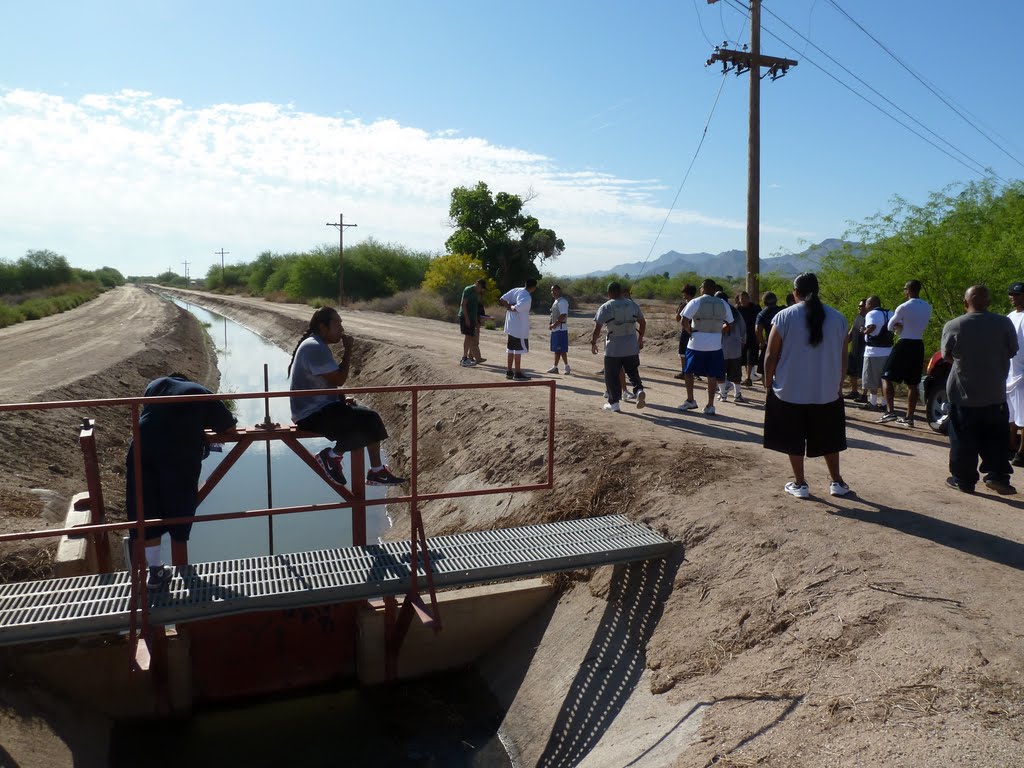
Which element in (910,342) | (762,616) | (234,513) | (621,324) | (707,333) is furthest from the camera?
(910,342)

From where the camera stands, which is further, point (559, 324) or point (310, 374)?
point (559, 324)

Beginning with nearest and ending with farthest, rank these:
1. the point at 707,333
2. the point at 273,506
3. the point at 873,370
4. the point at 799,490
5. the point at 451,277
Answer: the point at 799,490
the point at 707,333
the point at 873,370
the point at 273,506
the point at 451,277

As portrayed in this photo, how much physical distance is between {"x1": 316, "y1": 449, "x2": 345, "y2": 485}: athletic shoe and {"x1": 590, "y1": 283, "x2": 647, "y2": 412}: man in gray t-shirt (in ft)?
13.8

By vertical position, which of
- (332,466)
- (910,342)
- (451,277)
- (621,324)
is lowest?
(332,466)

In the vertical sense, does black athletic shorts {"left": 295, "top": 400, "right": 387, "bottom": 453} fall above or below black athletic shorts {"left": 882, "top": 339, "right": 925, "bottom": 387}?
below

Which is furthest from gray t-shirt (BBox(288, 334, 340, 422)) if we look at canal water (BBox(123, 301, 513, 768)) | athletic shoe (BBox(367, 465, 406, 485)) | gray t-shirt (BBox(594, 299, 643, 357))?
gray t-shirt (BBox(594, 299, 643, 357))

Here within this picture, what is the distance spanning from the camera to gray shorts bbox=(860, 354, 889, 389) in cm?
1103

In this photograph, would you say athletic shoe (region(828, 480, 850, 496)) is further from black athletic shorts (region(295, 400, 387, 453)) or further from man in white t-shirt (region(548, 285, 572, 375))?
man in white t-shirt (region(548, 285, 572, 375))

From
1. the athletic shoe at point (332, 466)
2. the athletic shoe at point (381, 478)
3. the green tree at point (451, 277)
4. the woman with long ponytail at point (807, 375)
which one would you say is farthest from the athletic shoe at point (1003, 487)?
the green tree at point (451, 277)

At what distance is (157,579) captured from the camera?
5508 mm

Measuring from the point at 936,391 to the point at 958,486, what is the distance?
3932 mm

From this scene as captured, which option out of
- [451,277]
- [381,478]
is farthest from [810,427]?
[451,277]

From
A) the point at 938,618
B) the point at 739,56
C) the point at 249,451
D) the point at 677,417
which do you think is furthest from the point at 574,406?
the point at 739,56

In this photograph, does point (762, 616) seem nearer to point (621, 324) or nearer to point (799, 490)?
point (799, 490)
